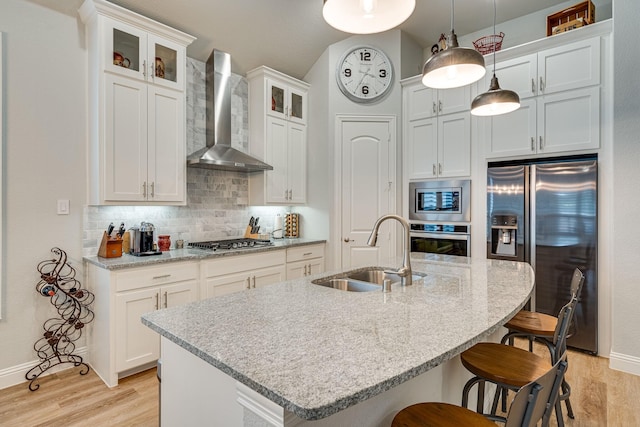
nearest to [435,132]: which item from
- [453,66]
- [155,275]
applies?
[453,66]

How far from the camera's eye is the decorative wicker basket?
3.52 meters

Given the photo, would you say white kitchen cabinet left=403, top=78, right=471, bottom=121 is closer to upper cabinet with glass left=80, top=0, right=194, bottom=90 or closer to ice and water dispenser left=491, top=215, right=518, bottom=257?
ice and water dispenser left=491, top=215, right=518, bottom=257

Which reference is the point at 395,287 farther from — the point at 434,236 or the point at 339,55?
the point at 339,55

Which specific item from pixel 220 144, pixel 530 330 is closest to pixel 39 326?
pixel 220 144

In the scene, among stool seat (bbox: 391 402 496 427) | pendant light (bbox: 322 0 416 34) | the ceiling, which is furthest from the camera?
the ceiling

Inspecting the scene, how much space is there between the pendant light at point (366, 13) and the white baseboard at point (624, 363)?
3058mm

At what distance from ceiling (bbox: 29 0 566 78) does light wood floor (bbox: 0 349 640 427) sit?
9.32 ft

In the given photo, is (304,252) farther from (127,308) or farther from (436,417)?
(436,417)

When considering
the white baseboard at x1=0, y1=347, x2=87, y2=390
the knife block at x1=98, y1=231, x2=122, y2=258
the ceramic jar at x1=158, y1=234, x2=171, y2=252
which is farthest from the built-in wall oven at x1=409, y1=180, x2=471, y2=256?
the white baseboard at x1=0, y1=347, x2=87, y2=390

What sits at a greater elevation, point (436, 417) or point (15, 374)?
point (436, 417)

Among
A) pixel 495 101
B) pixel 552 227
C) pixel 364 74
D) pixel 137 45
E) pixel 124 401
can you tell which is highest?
pixel 364 74

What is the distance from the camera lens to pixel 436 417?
1.15m

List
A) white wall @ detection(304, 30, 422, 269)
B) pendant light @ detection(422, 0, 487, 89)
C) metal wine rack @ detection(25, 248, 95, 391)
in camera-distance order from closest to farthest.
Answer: pendant light @ detection(422, 0, 487, 89) → metal wine rack @ detection(25, 248, 95, 391) → white wall @ detection(304, 30, 422, 269)

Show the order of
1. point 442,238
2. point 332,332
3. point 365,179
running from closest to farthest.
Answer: point 332,332
point 442,238
point 365,179
